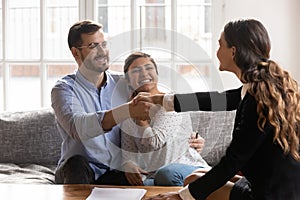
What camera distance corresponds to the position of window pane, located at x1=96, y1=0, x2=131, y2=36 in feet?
12.8

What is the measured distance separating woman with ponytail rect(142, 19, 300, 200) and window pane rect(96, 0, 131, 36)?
77.1 inches

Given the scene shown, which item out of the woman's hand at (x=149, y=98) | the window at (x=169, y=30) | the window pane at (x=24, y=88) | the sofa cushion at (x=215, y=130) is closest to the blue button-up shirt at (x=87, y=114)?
the woman's hand at (x=149, y=98)

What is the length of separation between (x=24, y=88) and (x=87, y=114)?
1579mm

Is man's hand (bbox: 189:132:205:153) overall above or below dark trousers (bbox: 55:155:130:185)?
above

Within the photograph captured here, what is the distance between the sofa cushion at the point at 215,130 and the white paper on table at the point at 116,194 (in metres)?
1.18

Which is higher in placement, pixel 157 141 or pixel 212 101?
pixel 212 101

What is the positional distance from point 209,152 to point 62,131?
100 centimetres

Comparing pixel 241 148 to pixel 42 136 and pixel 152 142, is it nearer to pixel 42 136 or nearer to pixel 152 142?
pixel 152 142

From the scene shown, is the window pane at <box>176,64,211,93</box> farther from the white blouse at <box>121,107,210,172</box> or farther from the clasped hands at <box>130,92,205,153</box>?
the clasped hands at <box>130,92,205,153</box>

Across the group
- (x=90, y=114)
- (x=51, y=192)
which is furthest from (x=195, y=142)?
(x=51, y=192)

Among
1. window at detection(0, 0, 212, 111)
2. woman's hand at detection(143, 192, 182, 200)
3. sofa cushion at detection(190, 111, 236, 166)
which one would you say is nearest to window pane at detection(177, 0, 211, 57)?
window at detection(0, 0, 212, 111)

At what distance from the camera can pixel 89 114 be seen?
2592 millimetres

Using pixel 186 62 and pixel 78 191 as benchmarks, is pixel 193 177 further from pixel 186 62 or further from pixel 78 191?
pixel 186 62

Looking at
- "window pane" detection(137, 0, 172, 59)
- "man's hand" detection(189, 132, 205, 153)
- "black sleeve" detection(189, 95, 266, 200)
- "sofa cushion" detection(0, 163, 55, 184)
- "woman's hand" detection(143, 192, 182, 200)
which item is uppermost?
"window pane" detection(137, 0, 172, 59)
